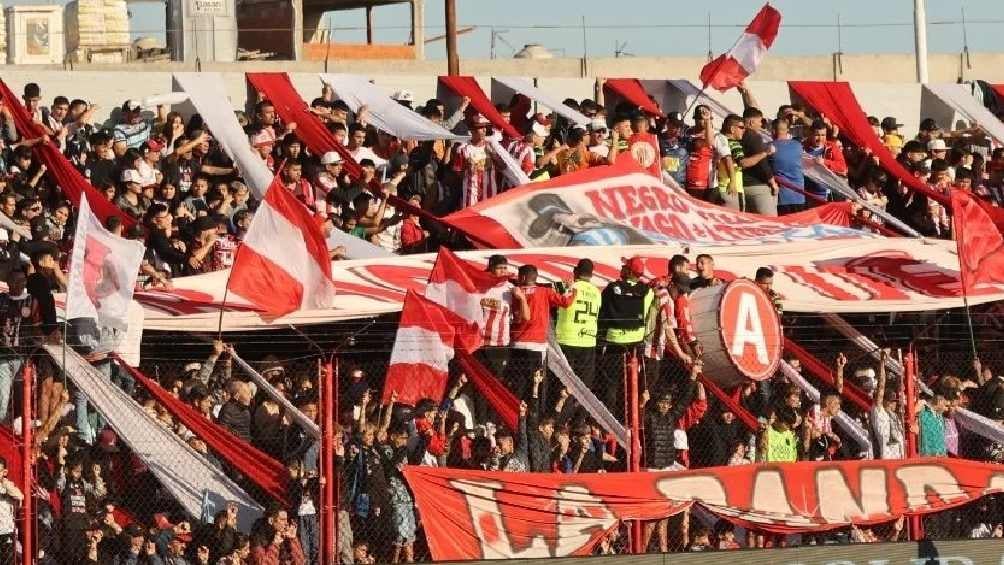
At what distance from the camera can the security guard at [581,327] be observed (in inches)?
693

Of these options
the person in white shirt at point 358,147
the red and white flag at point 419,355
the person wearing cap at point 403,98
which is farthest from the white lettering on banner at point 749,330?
the person wearing cap at point 403,98

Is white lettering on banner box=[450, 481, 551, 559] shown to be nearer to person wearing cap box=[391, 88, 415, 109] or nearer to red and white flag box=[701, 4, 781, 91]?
person wearing cap box=[391, 88, 415, 109]

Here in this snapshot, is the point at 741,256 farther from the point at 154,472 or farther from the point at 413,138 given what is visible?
the point at 154,472

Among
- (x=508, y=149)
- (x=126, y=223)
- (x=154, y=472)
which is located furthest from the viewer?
(x=508, y=149)

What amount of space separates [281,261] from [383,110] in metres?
6.90

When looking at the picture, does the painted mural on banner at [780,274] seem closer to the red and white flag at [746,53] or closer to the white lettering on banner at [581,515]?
the white lettering on banner at [581,515]

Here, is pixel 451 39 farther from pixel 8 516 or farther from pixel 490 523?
pixel 8 516

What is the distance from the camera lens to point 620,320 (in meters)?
17.8

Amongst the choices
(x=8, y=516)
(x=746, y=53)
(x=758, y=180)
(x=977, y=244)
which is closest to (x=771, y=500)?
A: (x=977, y=244)

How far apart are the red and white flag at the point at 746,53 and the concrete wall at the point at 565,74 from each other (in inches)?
103

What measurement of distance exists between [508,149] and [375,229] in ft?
7.93

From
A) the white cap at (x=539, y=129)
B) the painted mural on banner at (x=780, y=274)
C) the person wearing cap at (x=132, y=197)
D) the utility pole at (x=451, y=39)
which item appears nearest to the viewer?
the painted mural on banner at (x=780, y=274)

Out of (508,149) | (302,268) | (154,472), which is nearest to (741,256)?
(508,149)

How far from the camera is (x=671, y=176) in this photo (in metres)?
23.9
